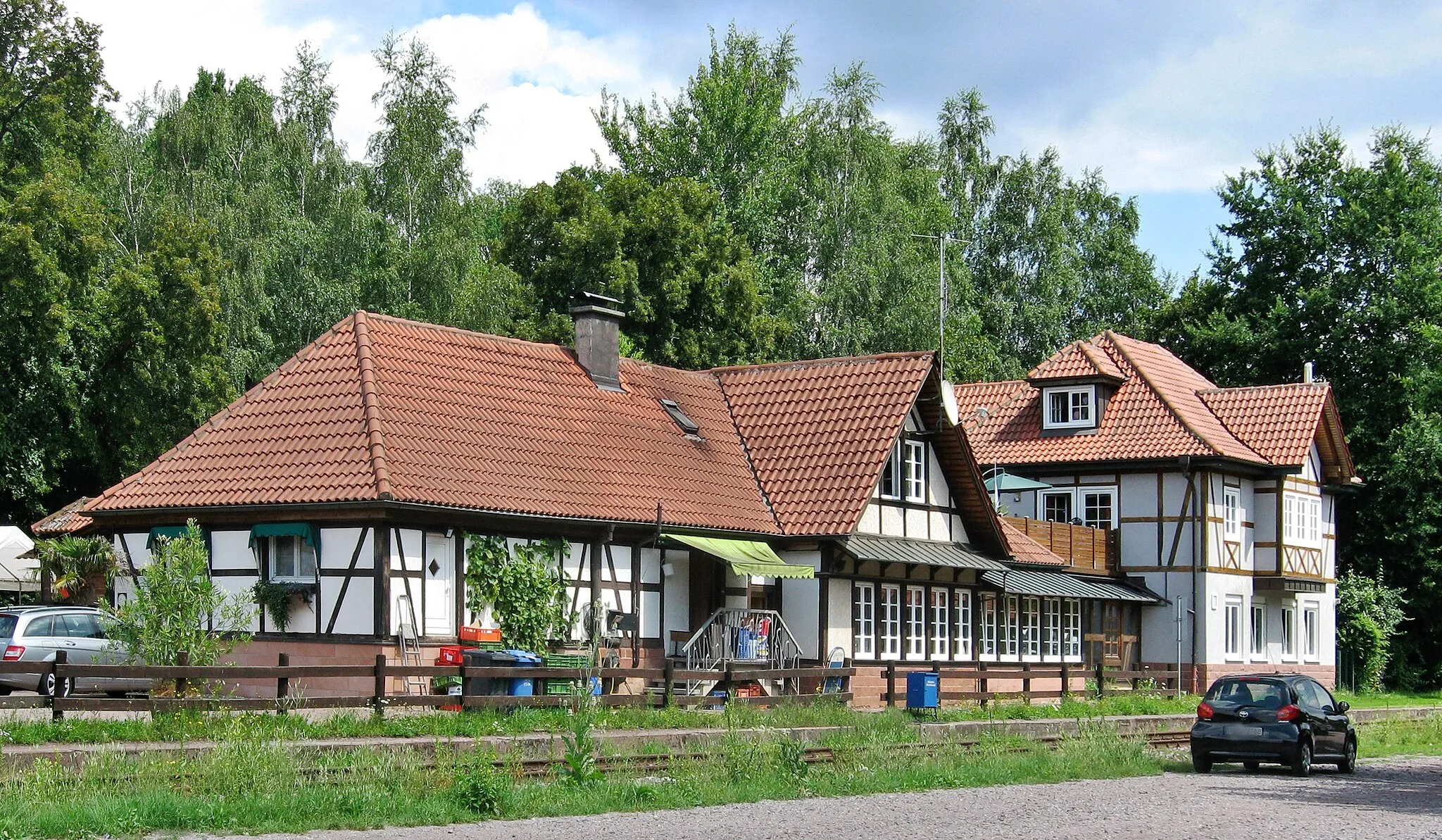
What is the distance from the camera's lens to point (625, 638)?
30.7 m

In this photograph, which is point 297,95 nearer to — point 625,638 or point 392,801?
point 625,638

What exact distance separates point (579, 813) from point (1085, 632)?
95.8 ft

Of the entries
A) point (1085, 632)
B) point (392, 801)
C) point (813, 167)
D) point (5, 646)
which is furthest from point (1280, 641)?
point (392, 801)

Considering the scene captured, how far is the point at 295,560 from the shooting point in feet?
91.5

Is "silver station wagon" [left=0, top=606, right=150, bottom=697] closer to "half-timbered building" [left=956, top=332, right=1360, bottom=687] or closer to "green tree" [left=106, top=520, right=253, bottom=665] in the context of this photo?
"green tree" [left=106, top=520, right=253, bottom=665]

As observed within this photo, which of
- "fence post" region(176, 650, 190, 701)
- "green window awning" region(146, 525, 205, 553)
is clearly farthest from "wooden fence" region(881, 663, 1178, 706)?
"fence post" region(176, 650, 190, 701)

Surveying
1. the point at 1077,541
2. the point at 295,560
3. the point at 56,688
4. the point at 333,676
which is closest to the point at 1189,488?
the point at 1077,541

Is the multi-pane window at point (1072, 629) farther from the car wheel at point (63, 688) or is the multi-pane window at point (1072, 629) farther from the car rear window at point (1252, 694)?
the car wheel at point (63, 688)

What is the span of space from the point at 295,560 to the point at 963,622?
631 inches

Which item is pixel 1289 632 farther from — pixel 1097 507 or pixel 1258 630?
pixel 1097 507

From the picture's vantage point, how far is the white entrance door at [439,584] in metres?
27.4

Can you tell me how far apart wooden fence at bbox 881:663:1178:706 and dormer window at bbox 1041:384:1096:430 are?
24.6 ft

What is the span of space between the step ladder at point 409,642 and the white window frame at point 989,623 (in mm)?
15864

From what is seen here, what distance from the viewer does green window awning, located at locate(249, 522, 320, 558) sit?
27312 millimetres
